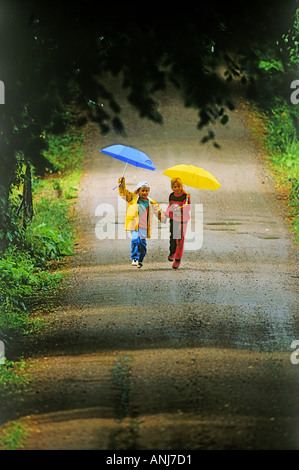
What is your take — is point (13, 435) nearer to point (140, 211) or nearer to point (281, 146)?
point (140, 211)

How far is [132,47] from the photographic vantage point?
6.62 m

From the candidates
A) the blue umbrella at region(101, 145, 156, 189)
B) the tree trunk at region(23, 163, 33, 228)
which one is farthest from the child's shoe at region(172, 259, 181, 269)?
the tree trunk at region(23, 163, 33, 228)

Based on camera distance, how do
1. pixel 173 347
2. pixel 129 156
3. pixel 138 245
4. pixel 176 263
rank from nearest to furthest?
pixel 173 347 → pixel 129 156 → pixel 138 245 → pixel 176 263

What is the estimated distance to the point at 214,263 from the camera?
1238 cm

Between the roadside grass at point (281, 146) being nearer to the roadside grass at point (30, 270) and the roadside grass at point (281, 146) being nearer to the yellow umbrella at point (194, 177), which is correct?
the yellow umbrella at point (194, 177)

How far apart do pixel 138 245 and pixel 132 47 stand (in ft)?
17.6

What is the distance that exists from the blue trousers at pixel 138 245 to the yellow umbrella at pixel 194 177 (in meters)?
1.06

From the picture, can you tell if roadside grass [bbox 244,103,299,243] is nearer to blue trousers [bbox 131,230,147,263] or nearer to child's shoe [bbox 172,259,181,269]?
child's shoe [bbox 172,259,181,269]

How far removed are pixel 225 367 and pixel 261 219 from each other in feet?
32.6

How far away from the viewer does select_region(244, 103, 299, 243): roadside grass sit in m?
19.0

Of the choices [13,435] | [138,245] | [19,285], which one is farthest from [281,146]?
[13,435]
